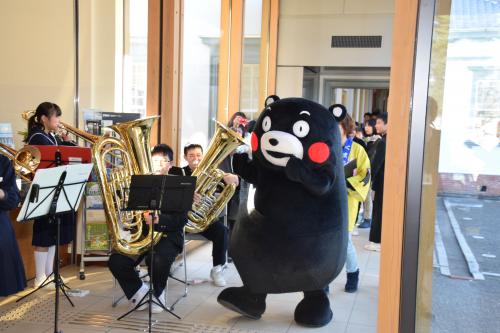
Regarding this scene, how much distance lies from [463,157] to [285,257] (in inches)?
65.8

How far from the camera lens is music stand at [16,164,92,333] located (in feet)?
11.1

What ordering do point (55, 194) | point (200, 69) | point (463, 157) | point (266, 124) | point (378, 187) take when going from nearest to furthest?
1. point (463, 157)
2. point (55, 194)
3. point (266, 124)
4. point (378, 187)
5. point (200, 69)

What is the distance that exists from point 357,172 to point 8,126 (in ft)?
13.2

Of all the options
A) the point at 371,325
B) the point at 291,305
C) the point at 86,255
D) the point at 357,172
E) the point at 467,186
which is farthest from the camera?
the point at 86,255

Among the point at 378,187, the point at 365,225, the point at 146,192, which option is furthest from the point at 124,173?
the point at 365,225

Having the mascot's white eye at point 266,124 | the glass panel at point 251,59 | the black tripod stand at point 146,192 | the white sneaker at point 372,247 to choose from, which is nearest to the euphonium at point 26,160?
the black tripod stand at point 146,192

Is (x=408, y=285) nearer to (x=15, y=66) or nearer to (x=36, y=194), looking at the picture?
(x=36, y=194)

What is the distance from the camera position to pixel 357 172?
4812 millimetres

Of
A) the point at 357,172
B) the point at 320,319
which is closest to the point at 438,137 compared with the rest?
the point at 320,319

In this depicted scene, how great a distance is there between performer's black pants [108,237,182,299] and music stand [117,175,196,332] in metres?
0.25

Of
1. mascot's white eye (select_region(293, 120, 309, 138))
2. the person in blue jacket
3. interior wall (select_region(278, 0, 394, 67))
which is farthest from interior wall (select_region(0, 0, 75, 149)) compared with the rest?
interior wall (select_region(278, 0, 394, 67))

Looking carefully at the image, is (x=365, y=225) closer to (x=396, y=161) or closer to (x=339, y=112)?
(x=339, y=112)

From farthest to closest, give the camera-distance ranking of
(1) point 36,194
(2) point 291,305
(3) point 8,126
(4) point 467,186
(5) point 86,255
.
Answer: (3) point 8,126, (5) point 86,255, (2) point 291,305, (1) point 36,194, (4) point 467,186

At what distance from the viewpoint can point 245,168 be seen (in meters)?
3.98
